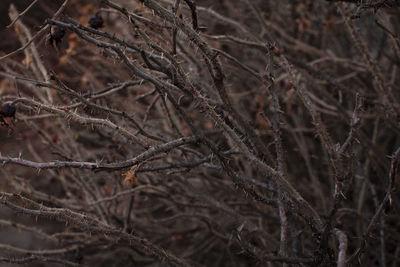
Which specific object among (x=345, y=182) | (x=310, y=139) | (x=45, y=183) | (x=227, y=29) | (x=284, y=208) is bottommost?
(x=45, y=183)

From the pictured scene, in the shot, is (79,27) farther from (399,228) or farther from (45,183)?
(45,183)

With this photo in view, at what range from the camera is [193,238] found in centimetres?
274

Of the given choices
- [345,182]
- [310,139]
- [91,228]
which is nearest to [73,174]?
[91,228]

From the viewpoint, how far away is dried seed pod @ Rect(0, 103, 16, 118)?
51.2 inches

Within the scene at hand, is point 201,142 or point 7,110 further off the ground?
point 201,142

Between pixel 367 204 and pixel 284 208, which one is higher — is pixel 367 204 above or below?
above

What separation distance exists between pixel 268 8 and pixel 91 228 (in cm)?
238

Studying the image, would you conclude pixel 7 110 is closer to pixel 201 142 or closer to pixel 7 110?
pixel 7 110

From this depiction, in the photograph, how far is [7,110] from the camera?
131 centimetres

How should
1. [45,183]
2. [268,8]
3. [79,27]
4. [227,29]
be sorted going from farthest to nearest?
[45,183] < [227,29] < [268,8] < [79,27]

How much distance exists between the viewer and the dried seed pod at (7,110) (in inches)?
51.2

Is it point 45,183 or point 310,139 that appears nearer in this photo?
point 310,139

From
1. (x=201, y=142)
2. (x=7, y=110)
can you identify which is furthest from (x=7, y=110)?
(x=201, y=142)

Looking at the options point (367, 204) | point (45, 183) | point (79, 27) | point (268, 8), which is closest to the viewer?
point (79, 27)
